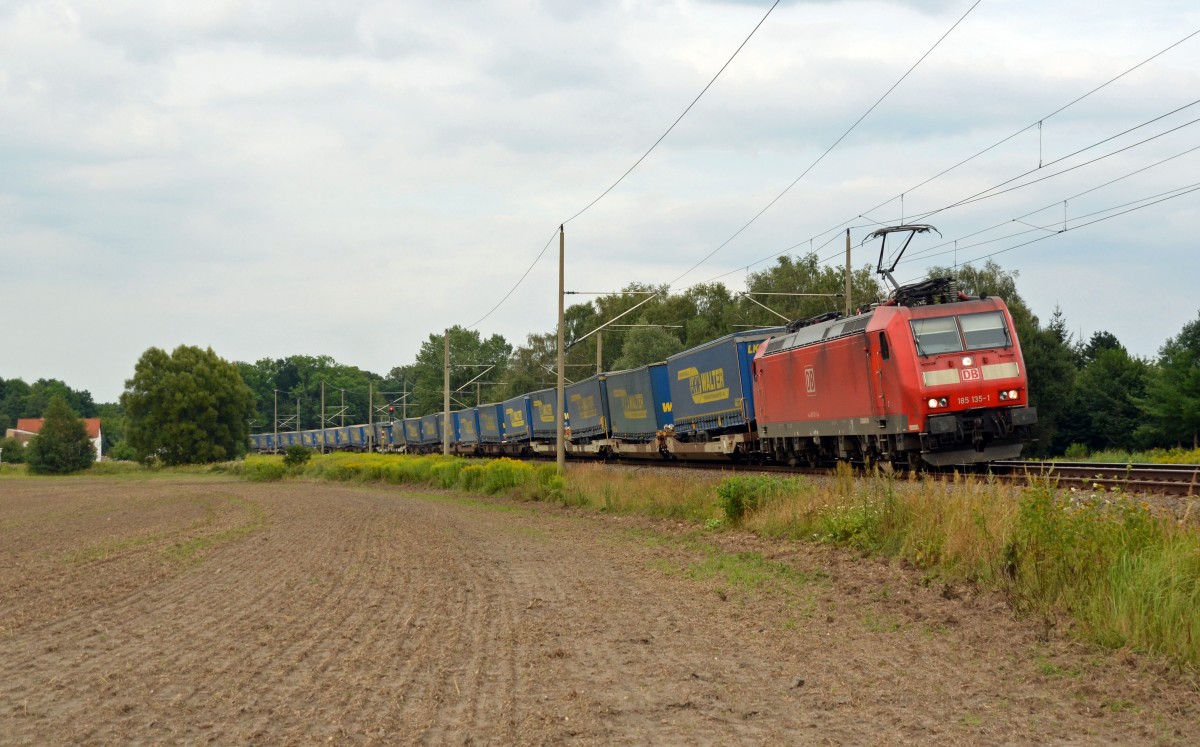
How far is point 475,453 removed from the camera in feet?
218

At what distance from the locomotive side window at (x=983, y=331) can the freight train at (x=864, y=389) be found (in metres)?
0.02

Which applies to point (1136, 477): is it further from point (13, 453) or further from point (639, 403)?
point (13, 453)

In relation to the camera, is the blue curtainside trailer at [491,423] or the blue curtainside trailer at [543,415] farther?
the blue curtainside trailer at [491,423]

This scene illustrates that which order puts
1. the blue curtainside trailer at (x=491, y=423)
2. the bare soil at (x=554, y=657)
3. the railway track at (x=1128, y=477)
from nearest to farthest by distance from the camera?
the bare soil at (x=554, y=657) < the railway track at (x=1128, y=477) < the blue curtainside trailer at (x=491, y=423)

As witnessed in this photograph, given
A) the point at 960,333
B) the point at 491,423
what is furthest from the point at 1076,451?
the point at 960,333

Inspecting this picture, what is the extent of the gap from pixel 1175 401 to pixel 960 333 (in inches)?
1548

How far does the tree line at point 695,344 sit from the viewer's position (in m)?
55.4

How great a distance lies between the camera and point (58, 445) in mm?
84500

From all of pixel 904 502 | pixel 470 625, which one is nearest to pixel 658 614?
pixel 470 625

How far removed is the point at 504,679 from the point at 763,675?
1861 mm

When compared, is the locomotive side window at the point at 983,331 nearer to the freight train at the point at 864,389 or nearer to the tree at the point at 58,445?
the freight train at the point at 864,389

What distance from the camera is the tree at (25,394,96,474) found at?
8425 centimetres

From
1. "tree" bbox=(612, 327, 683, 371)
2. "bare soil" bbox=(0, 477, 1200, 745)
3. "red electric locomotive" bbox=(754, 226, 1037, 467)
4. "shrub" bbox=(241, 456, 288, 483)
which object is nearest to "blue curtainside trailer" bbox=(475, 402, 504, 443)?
"shrub" bbox=(241, 456, 288, 483)

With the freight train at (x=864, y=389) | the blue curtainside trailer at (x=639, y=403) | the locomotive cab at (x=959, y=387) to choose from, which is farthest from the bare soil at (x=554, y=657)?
the blue curtainside trailer at (x=639, y=403)
